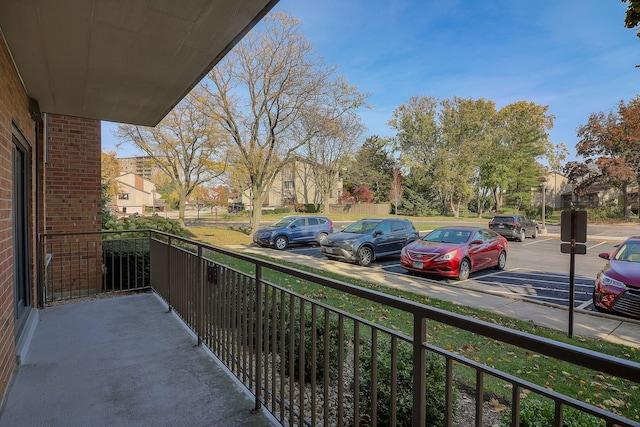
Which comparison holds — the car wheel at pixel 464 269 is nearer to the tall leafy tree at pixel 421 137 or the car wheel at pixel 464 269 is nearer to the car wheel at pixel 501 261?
the car wheel at pixel 501 261

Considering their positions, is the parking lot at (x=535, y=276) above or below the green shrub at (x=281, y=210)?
below

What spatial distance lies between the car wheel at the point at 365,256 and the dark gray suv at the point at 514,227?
1086 centimetres

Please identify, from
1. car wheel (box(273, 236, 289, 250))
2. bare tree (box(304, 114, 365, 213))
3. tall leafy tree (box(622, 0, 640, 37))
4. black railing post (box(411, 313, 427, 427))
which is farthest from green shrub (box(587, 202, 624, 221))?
black railing post (box(411, 313, 427, 427))

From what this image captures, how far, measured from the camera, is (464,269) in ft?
29.7

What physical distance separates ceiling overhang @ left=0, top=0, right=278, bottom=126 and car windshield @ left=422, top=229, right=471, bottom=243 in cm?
799

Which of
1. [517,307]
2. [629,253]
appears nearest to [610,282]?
[629,253]

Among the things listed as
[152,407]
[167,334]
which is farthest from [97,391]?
[167,334]

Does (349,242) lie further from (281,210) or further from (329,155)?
(281,210)

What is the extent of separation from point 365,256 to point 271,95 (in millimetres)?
8881

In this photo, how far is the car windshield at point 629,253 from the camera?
21.1ft

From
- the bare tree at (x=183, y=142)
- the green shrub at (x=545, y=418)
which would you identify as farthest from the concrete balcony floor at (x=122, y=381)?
the bare tree at (x=183, y=142)

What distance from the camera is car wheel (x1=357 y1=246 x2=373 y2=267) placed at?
11.2 metres

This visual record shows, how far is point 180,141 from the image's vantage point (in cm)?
2033

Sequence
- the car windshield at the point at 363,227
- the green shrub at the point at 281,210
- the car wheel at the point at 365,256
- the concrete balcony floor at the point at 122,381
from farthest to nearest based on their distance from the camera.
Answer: the green shrub at the point at 281,210 → the car windshield at the point at 363,227 → the car wheel at the point at 365,256 → the concrete balcony floor at the point at 122,381
